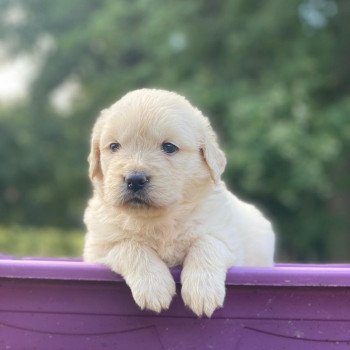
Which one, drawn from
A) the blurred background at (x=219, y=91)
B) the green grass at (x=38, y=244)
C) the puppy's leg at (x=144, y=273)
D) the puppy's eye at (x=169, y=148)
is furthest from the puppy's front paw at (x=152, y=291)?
the green grass at (x=38, y=244)

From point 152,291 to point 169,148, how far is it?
27.5 inches

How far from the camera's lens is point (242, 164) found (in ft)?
42.4

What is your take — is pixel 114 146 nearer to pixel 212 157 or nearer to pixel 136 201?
pixel 136 201

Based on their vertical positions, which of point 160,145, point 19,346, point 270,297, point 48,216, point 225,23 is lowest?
point 48,216

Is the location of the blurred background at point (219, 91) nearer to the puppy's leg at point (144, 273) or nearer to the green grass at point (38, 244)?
the green grass at point (38, 244)

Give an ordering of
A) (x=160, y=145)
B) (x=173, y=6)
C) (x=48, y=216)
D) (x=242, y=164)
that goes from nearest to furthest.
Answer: (x=160, y=145) < (x=242, y=164) < (x=173, y=6) < (x=48, y=216)

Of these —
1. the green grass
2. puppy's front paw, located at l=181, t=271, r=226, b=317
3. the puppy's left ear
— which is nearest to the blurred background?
the green grass

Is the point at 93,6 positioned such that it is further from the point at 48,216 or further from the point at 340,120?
the point at 340,120

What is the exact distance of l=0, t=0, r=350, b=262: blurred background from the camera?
12.8 m

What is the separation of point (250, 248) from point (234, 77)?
36.5 feet

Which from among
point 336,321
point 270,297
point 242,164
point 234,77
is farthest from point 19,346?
point 234,77

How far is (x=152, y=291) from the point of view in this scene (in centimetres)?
313

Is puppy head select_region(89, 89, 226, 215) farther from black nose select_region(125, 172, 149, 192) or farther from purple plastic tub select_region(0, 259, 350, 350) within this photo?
purple plastic tub select_region(0, 259, 350, 350)

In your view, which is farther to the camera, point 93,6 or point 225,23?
point 93,6
